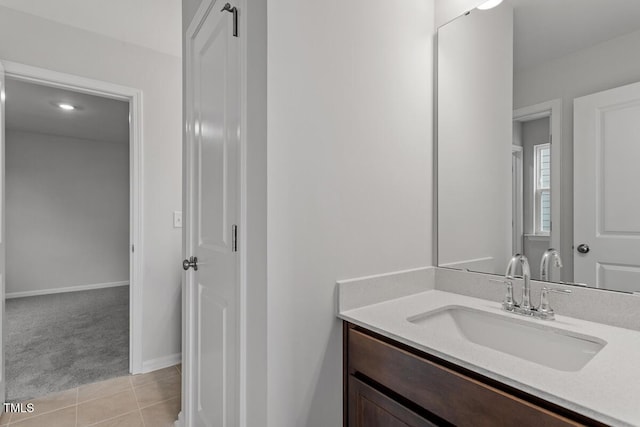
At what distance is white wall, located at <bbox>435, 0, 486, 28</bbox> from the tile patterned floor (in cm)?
249

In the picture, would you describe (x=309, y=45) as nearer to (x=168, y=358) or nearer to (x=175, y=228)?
(x=175, y=228)

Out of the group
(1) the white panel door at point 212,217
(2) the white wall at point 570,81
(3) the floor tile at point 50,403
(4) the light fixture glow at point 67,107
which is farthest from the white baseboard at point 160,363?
(4) the light fixture glow at point 67,107

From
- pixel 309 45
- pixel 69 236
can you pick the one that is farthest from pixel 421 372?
pixel 69 236

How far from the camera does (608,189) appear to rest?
1.02m

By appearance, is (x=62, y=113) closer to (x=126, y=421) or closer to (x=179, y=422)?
(x=126, y=421)

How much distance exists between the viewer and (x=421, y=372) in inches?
33.1

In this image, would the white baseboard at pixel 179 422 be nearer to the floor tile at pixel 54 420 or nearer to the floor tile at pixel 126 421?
the floor tile at pixel 126 421

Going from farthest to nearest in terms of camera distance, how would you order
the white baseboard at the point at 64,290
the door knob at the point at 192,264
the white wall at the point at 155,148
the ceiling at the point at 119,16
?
the white baseboard at the point at 64,290 < the white wall at the point at 155,148 < the ceiling at the point at 119,16 < the door knob at the point at 192,264

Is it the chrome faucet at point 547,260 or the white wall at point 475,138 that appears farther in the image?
the white wall at point 475,138

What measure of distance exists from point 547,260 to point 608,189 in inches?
11.5

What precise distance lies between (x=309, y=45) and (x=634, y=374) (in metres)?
1.19

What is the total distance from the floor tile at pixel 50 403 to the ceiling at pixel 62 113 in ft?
8.71

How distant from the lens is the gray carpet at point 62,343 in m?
2.22

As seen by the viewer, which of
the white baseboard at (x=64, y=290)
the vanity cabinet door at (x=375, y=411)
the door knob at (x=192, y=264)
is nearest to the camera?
the vanity cabinet door at (x=375, y=411)
